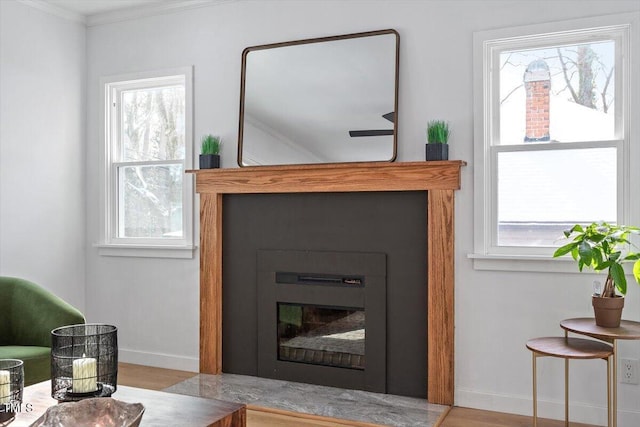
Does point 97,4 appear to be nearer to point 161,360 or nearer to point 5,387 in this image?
point 161,360

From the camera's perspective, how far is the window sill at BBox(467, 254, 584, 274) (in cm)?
317

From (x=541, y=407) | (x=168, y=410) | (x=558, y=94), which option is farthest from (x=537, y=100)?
(x=168, y=410)

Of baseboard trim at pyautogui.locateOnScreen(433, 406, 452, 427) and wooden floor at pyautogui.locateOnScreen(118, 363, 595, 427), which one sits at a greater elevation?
baseboard trim at pyautogui.locateOnScreen(433, 406, 452, 427)

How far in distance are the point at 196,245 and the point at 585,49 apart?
9.08ft

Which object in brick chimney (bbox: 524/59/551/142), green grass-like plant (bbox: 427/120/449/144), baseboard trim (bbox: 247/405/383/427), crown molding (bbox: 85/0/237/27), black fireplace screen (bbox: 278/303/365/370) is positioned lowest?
baseboard trim (bbox: 247/405/383/427)

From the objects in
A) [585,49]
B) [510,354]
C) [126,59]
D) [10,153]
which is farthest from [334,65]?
[10,153]

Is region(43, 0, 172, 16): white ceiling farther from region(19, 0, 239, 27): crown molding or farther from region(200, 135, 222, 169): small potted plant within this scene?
region(200, 135, 222, 169): small potted plant

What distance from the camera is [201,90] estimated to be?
4.16m

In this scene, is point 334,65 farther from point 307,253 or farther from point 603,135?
point 603,135

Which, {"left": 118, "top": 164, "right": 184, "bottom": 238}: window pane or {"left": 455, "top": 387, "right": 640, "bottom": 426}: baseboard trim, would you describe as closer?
{"left": 455, "top": 387, "right": 640, "bottom": 426}: baseboard trim

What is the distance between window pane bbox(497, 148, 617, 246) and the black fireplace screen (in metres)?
1.07

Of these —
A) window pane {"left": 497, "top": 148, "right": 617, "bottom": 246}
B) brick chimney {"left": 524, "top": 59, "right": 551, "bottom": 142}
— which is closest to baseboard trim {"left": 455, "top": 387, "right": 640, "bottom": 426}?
window pane {"left": 497, "top": 148, "right": 617, "bottom": 246}

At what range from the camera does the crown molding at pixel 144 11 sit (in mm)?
4160

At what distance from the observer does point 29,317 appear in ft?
11.2
